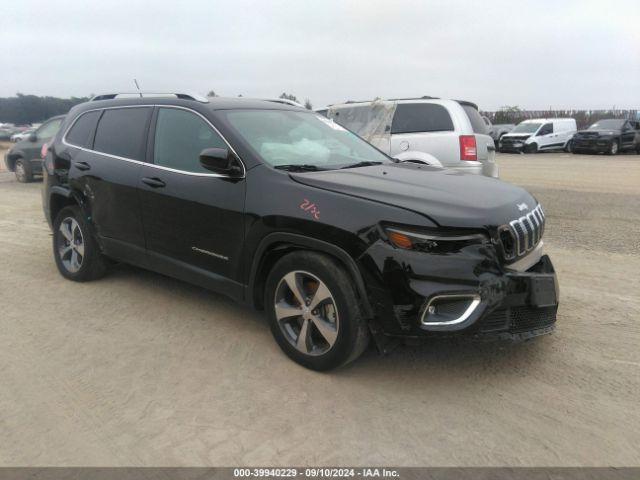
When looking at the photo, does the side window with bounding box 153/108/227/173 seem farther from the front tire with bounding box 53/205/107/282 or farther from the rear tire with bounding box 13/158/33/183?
the rear tire with bounding box 13/158/33/183

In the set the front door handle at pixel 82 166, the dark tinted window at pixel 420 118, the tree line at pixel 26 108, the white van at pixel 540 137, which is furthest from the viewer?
the tree line at pixel 26 108

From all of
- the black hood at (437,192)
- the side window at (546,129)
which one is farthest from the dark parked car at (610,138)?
the black hood at (437,192)

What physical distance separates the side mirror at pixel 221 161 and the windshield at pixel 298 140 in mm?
183

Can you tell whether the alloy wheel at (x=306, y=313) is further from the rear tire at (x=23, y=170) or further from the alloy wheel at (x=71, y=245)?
the rear tire at (x=23, y=170)

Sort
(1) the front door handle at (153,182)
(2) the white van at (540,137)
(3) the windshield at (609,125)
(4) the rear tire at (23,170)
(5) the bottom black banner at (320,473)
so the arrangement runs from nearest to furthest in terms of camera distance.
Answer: (5) the bottom black banner at (320,473) → (1) the front door handle at (153,182) → (4) the rear tire at (23,170) → (3) the windshield at (609,125) → (2) the white van at (540,137)

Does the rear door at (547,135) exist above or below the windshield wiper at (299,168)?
above

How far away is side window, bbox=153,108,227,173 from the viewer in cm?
385

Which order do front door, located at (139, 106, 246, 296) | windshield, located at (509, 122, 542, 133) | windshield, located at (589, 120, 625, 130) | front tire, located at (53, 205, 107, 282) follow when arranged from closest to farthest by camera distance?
front door, located at (139, 106, 246, 296), front tire, located at (53, 205, 107, 282), windshield, located at (589, 120, 625, 130), windshield, located at (509, 122, 542, 133)

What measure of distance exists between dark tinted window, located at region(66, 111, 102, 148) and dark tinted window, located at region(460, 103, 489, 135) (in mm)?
5785

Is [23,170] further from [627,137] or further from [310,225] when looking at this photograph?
[627,137]

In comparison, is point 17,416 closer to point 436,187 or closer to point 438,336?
point 438,336

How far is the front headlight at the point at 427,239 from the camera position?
2857mm

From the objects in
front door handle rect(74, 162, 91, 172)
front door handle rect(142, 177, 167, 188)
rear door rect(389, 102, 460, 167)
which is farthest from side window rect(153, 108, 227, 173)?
rear door rect(389, 102, 460, 167)

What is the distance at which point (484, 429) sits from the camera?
2.72 m
